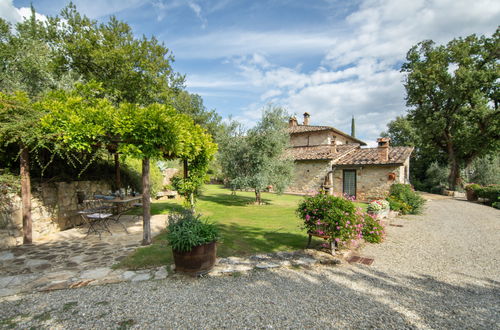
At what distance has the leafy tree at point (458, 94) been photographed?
1966 centimetres

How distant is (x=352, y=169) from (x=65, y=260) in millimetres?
17615

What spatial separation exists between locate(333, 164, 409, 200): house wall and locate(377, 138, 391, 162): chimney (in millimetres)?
651

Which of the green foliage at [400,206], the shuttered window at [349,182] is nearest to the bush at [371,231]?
the green foliage at [400,206]

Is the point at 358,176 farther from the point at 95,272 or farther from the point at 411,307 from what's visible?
the point at 95,272

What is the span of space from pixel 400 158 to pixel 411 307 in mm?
15636

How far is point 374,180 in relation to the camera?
672 inches

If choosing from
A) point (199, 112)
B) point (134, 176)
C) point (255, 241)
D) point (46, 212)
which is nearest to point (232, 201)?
point (134, 176)

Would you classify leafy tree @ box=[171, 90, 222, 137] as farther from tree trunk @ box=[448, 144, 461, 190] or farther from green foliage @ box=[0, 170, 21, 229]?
green foliage @ box=[0, 170, 21, 229]

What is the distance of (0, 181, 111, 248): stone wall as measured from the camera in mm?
5781

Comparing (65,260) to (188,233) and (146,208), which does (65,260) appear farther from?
(188,233)

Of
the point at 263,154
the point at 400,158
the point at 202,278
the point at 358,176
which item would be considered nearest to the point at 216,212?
the point at 263,154

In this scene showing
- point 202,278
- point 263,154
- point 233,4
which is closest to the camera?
point 202,278

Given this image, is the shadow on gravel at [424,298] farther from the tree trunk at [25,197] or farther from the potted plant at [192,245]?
the tree trunk at [25,197]

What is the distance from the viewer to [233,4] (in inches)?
372
